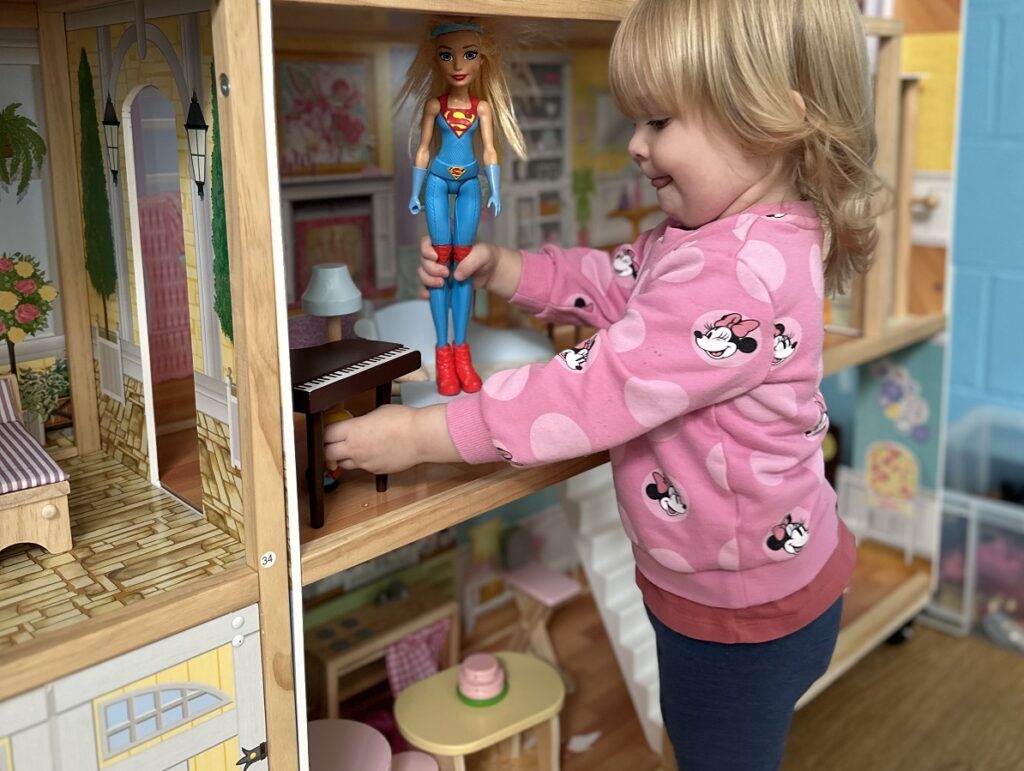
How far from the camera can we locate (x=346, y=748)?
124 centimetres

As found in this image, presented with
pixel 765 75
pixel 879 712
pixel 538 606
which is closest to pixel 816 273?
pixel 765 75

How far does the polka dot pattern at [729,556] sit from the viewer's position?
979 mm

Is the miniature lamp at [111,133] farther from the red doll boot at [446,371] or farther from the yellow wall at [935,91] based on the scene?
the yellow wall at [935,91]

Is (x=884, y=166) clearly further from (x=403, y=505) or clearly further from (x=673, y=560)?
(x=403, y=505)

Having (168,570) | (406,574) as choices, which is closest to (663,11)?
(168,570)

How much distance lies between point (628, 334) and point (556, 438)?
104 millimetres

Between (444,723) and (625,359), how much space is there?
731 mm

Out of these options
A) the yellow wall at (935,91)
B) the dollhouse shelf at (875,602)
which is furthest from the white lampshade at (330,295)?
the yellow wall at (935,91)

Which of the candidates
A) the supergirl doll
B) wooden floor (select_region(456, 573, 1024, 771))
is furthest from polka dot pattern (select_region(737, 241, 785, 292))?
wooden floor (select_region(456, 573, 1024, 771))

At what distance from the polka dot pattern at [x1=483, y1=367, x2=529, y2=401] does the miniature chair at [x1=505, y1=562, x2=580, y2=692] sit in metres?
0.88

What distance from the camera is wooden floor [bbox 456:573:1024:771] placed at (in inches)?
62.5

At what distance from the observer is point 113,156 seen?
→ 959 mm

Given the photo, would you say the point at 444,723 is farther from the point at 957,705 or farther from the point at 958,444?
the point at 958,444

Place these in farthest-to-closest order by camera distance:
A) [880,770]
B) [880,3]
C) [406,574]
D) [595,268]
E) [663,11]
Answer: [880,3]
[406,574]
[880,770]
[595,268]
[663,11]
